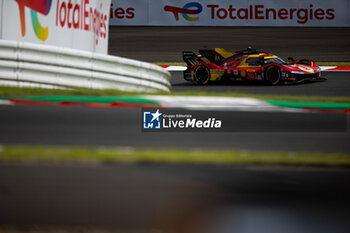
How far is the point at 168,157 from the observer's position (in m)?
5.98

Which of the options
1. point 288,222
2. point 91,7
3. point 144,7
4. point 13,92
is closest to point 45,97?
point 13,92

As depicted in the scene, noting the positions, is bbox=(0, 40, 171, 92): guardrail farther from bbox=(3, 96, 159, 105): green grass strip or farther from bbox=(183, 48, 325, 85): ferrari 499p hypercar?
bbox=(183, 48, 325, 85): ferrari 499p hypercar

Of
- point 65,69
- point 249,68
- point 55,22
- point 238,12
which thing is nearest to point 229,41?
point 238,12

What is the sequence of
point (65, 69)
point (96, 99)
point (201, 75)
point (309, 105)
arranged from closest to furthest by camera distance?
point (96, 99) < point (309, 105) < point (65, 69) < point (201, 75)

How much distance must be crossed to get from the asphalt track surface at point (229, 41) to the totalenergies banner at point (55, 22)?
21.4 feet

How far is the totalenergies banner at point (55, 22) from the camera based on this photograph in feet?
34.9

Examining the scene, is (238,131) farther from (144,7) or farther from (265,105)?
(144,7)

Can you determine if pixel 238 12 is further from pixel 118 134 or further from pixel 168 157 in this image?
pixel 168 157

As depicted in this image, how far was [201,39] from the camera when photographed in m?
23.5

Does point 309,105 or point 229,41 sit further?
point 229,41

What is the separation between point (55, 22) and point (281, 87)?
5.01 metres

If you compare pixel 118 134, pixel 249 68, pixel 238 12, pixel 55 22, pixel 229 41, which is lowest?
pixel 118 134

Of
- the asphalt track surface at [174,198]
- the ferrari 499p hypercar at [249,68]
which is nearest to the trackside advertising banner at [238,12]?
the ferrari 499p hypercar at [249,68]

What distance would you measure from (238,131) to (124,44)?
50.1ft
